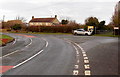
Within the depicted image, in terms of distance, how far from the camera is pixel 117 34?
5025cm

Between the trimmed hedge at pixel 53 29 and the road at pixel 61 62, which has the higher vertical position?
the trimmed hedge at pixel 53 29

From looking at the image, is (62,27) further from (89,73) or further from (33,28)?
(89,73)

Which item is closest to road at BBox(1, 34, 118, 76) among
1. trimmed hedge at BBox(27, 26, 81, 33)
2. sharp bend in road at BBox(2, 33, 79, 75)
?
sharp bend in road at BBox(2, 33, 79, 75)

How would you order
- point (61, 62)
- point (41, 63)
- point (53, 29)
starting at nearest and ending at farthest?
point (41, 63)
point (61, 62)
point (53, 29)

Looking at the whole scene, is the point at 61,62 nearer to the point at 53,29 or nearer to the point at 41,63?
the point at 41,63

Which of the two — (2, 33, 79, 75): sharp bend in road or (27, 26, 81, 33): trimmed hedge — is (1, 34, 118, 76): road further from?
(27, 26, 81, 33): trimmed hedge

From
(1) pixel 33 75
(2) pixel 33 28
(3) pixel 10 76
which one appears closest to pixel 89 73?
(1) pixel 33 75

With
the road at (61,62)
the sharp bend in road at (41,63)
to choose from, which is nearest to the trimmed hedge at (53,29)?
the road at (61,62)

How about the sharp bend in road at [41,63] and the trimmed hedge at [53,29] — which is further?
the trimmed hedge at [53,29]

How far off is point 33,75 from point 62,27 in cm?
5294

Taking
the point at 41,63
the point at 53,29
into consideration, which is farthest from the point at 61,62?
the point at 53,29

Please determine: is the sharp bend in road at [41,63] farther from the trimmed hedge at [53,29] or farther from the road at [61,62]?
the trimmed hedge at [53,29]

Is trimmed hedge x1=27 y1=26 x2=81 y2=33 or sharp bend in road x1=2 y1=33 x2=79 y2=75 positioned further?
trimmed hedge x1=27 y1=26 x2=81 y2=33

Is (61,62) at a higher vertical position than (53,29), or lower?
lower
